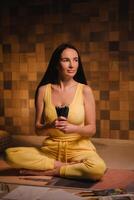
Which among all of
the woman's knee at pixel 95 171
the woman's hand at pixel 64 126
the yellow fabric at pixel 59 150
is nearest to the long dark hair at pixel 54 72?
the yellow fabric at pixel 59 150

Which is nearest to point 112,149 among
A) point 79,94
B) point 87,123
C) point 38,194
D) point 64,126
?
point 87,123

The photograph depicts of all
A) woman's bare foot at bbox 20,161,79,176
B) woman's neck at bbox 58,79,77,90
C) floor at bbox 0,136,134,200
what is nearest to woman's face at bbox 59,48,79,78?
woman's neck at bbox 58,79,77,90

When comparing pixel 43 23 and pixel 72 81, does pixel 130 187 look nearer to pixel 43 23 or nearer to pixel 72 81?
pixel 72 81

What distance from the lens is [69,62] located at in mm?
3291

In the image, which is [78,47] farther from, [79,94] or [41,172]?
[41,172]

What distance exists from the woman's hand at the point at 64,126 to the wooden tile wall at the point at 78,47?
66.3 inches

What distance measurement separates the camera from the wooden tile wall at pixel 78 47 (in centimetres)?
467

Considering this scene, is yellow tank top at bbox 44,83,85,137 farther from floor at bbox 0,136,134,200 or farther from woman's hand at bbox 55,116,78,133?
floor at bbox 0,136,134,200

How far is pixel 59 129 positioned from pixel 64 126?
144 mm

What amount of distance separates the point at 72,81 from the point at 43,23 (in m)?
1.75

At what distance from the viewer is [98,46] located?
4.75 meters

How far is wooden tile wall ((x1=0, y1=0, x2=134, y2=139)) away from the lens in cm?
467

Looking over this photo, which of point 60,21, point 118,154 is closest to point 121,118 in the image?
point 118,154

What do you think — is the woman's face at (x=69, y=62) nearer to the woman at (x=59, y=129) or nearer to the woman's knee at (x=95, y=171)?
the woman at (x=59, y=129)
